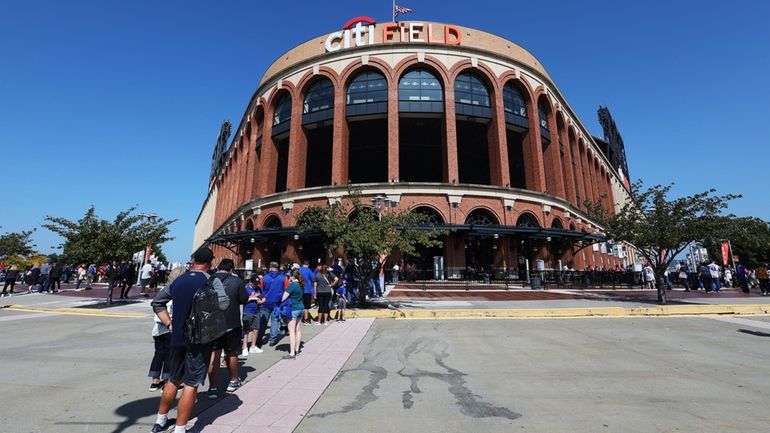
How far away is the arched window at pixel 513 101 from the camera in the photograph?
31.4m

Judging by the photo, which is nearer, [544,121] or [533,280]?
[533,280]

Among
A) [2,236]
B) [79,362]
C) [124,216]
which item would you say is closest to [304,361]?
[79,362]

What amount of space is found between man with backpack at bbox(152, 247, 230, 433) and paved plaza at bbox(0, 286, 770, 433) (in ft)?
1.30

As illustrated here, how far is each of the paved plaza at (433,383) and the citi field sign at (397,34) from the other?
28.4 m

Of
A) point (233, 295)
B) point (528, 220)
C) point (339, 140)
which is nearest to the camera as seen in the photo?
point (233, 295)

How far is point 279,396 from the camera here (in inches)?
179

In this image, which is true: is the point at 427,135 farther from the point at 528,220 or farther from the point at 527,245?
the point at 527,245

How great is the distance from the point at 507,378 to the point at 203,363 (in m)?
4.26

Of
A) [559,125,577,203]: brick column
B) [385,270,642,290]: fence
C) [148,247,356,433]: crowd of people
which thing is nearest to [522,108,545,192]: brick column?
[559,125,577,203]: brick column

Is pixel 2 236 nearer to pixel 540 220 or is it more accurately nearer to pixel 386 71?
pixel 386 71

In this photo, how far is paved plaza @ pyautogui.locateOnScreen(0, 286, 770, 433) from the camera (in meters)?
3.77

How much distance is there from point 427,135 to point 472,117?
621 centimetres

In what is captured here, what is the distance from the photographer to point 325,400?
4430mm

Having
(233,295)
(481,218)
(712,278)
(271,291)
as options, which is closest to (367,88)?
(481,218)
